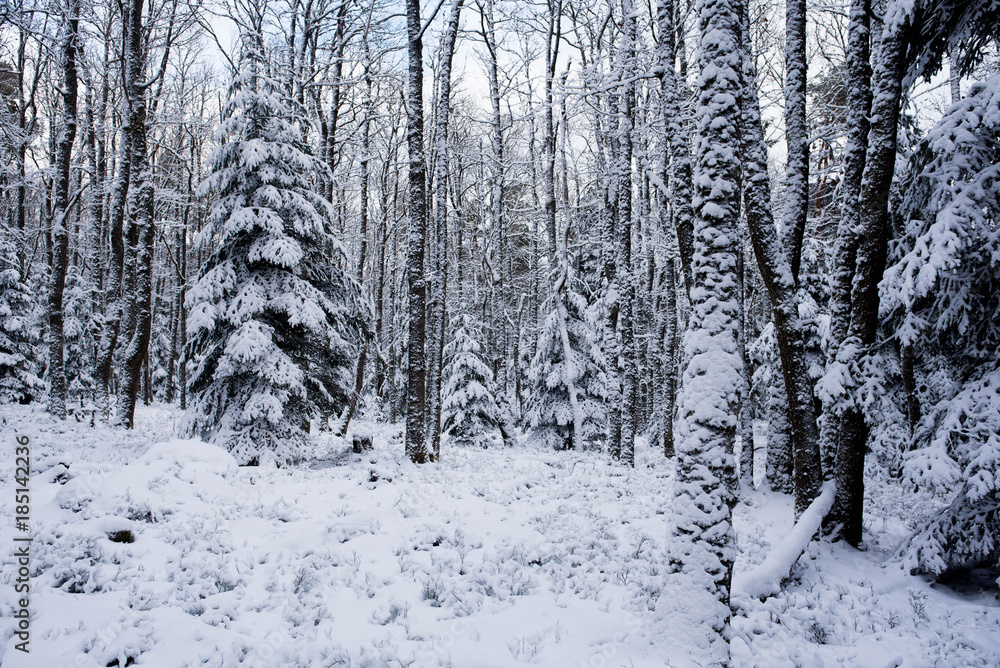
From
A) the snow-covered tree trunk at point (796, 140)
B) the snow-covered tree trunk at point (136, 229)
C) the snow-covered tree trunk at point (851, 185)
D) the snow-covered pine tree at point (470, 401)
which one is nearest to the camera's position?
the snow-covered tree trunk at point (851, 185)

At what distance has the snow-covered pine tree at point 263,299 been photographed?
33.9 feet

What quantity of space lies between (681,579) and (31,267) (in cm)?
3144

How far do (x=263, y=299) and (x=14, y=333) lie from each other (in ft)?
50.4

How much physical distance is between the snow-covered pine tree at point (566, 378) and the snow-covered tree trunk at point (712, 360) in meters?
12.8

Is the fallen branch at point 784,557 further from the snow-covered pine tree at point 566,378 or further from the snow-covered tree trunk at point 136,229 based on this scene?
the snow-covered tree trunk at point 136,229

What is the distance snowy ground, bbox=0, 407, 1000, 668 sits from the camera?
165 inches

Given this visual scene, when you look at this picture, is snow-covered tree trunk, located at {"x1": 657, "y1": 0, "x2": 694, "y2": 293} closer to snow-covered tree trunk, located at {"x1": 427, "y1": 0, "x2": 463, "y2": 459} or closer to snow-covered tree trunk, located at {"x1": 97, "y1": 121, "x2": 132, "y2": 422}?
snow-covered tree trunk, located at {"x1": 427, "y1": 0, "x2": 463, "y2": 459}

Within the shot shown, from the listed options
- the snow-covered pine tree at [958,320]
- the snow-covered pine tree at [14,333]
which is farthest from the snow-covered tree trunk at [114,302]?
the snow-covered pine tree at [958,320]

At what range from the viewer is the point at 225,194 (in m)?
11.4

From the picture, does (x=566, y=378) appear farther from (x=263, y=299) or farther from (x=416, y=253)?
(x=263, y=299)

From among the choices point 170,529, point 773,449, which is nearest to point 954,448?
point 773,449

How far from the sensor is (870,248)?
725 cm

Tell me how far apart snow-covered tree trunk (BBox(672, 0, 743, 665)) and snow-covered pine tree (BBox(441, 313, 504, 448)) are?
13.3 metres

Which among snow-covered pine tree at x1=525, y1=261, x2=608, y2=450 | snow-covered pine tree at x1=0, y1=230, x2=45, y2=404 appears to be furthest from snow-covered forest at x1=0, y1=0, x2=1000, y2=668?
snow-covered pine tree at x1=0, y1=230, x2=45, y2=404
